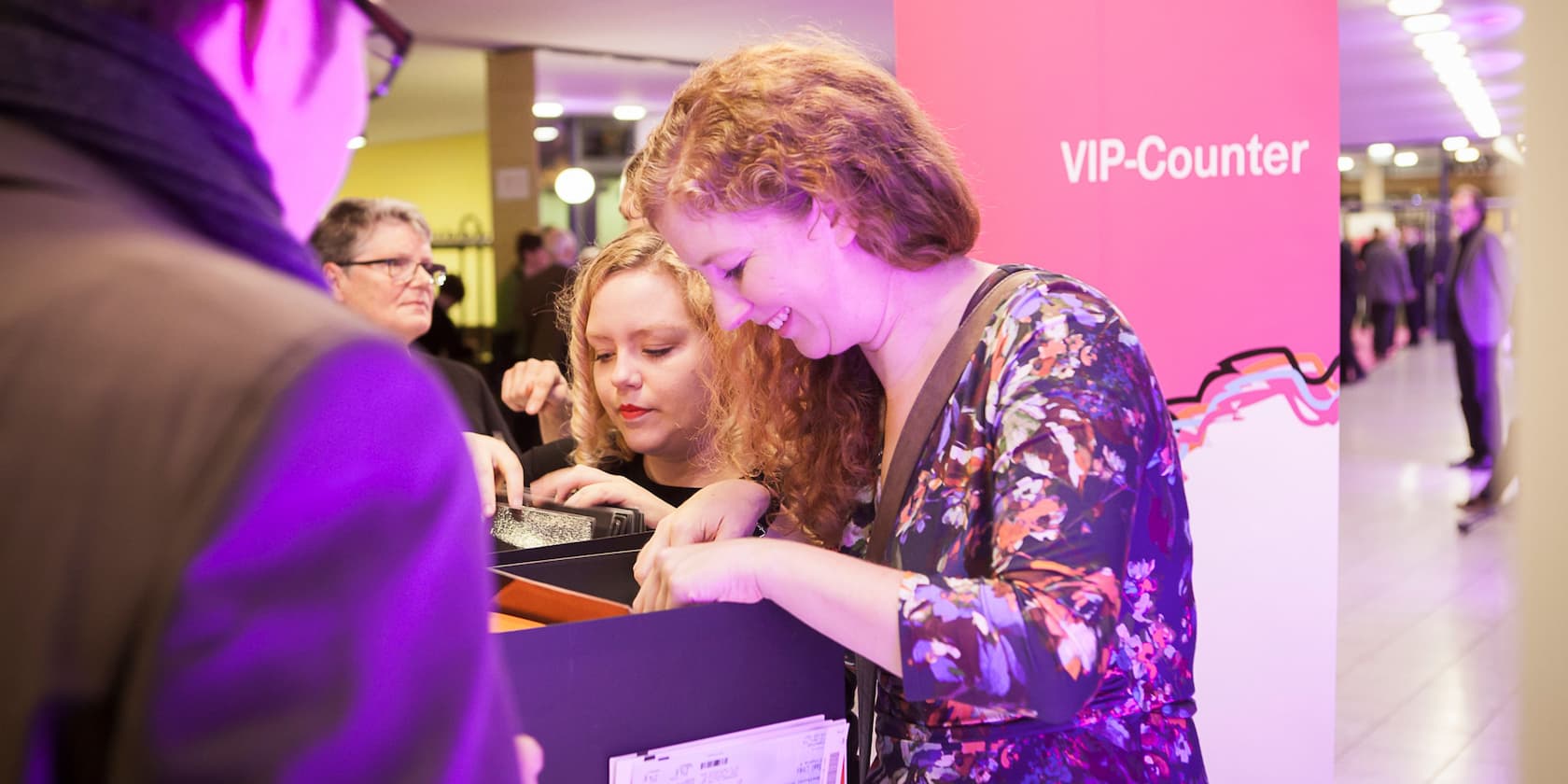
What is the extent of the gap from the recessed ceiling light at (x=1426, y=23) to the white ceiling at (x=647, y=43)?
0.10m

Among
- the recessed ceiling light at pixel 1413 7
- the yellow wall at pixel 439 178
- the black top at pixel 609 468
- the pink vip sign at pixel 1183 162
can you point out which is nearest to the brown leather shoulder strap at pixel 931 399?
the black top at pixel 609 468

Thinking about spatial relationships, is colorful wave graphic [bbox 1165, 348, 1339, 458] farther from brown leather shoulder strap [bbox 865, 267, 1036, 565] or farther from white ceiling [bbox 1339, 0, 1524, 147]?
white ceiling [bbox 1339, 0, 1524, 147]

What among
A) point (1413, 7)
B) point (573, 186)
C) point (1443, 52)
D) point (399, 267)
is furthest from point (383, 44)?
point (1443, 52)

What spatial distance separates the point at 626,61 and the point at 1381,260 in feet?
38.2

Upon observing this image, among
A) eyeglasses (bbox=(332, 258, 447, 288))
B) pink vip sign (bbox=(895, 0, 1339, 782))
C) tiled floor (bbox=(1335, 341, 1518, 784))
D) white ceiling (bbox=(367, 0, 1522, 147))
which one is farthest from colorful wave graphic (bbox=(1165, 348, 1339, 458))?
white ceiling (bbox=(367, 0, 1522, 147))

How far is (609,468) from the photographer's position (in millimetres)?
2455

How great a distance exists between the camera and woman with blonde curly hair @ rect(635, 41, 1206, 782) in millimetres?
1222

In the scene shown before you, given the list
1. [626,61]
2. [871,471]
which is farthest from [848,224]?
[626,61]

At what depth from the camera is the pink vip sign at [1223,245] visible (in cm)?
286

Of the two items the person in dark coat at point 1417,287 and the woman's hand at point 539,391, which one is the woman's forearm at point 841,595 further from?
the person in dark coat at point 1417,287

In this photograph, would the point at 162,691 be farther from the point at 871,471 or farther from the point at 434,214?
the point at 434,214

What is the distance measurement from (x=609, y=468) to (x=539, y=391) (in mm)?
589

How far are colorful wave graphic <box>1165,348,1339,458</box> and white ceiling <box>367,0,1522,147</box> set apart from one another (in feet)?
14.9

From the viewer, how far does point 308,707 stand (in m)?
0.50
